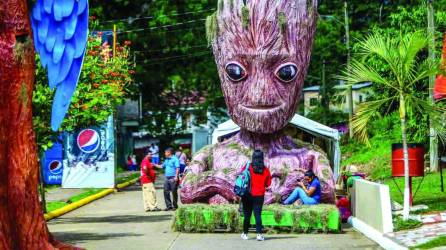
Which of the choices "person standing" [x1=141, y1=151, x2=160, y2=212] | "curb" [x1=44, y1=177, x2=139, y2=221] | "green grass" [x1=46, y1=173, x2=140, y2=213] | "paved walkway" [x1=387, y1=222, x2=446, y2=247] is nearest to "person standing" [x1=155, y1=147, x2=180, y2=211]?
"person standing" [x1=141, y1=151, x2=160, y2=212]

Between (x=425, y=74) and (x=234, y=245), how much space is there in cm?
469

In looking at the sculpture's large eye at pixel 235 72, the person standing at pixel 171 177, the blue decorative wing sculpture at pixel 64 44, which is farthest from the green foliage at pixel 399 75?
the person standing at pixel 171 177

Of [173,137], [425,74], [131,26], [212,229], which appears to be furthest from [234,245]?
[173,137]

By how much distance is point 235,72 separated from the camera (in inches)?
712

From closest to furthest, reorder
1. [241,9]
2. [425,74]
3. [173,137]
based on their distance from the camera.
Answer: [425,74], [241,9], [173,137]

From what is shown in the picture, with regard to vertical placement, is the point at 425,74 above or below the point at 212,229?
above

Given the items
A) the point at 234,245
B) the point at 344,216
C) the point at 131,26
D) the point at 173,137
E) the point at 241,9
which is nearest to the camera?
the point at 234,245

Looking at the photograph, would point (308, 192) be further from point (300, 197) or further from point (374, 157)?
point (374, 157)

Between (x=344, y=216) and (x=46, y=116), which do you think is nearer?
(x=46, y=116)

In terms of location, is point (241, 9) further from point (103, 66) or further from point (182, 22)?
point (182, 22)

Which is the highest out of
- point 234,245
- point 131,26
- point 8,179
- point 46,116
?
point 131,26

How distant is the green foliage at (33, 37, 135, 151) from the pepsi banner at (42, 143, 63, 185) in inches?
401

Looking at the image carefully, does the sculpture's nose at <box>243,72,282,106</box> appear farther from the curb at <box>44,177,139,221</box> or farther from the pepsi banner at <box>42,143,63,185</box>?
the pepsi banner at <box>42,143,63,185</box>

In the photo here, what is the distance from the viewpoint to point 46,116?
15664 mm
